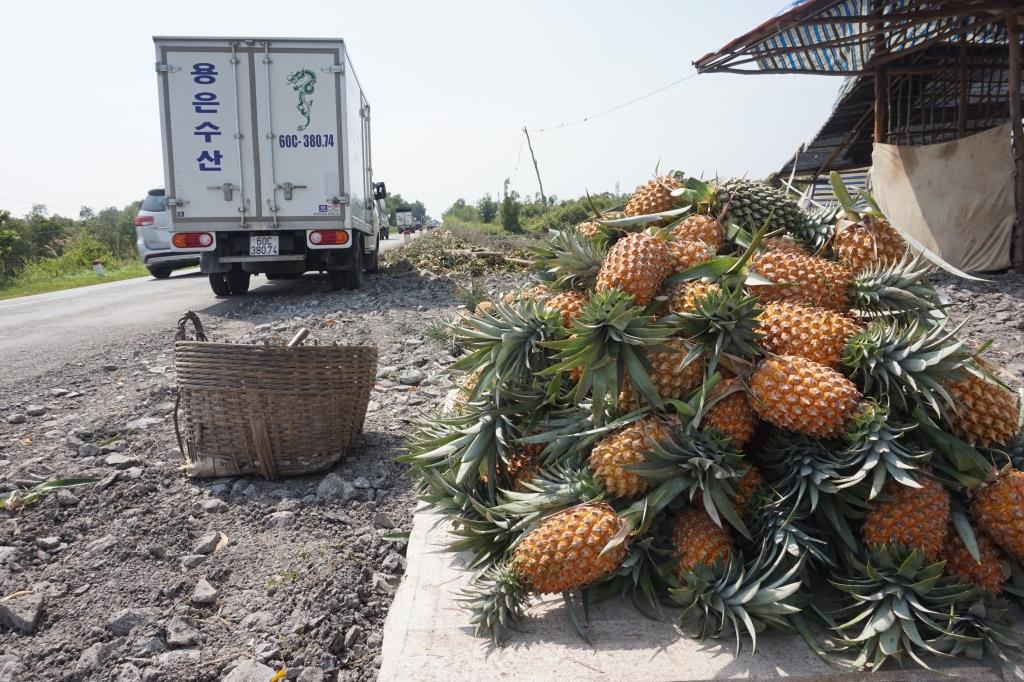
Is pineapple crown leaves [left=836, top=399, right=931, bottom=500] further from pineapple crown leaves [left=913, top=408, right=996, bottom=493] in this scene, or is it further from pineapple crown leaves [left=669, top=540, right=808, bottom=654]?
pineapple crown leaves [left=669, top=540, right=808, bottom=654]

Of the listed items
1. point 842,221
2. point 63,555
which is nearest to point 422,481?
point 63,555

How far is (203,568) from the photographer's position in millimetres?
2785

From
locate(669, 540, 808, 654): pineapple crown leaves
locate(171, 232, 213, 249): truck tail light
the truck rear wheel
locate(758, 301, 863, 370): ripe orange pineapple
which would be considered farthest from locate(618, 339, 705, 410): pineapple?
the truck rear wheel

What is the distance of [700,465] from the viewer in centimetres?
179

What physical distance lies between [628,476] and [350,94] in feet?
31.9

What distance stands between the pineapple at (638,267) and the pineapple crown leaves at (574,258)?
0.17 meters

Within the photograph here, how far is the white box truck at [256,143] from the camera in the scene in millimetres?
9547

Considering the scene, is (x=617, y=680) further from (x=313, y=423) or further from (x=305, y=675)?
(x=313, y=423)

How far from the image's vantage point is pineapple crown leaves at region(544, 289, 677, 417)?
1.87m

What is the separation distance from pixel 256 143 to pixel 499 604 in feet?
30.8

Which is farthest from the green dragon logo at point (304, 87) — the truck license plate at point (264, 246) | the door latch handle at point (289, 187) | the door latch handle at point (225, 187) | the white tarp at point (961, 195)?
the white tarp at point (961, 195)

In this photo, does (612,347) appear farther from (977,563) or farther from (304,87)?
(304,87)

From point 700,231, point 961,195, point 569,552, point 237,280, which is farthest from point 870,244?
point 237,280

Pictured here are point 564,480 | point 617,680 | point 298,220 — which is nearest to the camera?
Result: point 617,680
